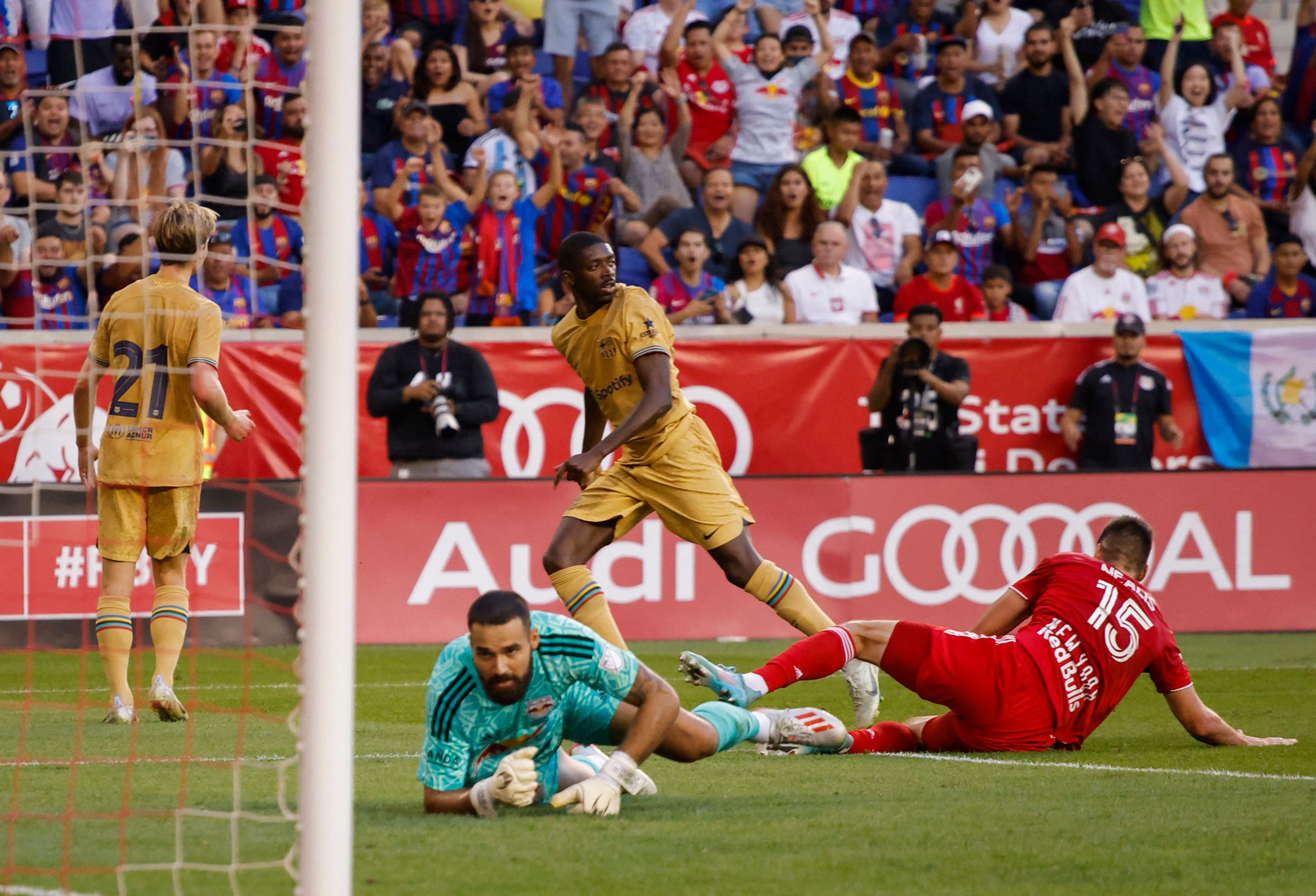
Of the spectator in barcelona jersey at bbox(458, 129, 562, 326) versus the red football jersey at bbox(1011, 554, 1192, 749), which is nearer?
the red football jersey at bbox(1011, 554, 1192, 749)

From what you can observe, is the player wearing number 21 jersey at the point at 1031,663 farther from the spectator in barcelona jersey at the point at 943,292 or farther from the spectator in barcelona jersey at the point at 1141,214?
the spectator in barcelona jersey at the point at 1141,214

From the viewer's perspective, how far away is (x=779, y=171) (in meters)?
15.2

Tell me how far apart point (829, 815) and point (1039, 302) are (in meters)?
10.4

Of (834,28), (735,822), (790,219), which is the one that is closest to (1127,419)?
(790,219)

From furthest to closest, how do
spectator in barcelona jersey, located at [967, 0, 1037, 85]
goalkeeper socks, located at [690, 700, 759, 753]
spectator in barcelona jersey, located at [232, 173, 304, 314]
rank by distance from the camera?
spectator in barcelona jersey, located at [967, 0, 1037, 85], spectator in barcelona jersey, located at [232, 173, 304, 314], goalkeeper socks, located at [690, 700, 759, 753]

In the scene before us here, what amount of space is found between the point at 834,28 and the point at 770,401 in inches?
193

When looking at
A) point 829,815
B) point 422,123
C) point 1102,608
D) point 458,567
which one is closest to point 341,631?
point 829,815

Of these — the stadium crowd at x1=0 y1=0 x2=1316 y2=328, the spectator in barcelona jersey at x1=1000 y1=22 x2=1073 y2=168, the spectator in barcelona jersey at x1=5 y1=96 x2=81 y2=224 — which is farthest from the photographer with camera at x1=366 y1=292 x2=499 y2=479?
the spectator in barcelona jersey at x1=1000 y1=22 x2=1073 y2=168

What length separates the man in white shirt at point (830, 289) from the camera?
14383 mm

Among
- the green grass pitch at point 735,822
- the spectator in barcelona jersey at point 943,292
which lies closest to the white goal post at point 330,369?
the green grass pitch at point 735,822

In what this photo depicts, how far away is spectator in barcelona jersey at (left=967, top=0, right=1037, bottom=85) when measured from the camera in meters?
16.9

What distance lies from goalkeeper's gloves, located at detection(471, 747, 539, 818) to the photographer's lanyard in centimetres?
921

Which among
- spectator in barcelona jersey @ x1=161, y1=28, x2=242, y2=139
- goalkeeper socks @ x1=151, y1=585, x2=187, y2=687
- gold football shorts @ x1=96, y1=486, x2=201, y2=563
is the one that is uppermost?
spectator in barcelona jersey @ x1=161, y1=28, x2=242, y2=139

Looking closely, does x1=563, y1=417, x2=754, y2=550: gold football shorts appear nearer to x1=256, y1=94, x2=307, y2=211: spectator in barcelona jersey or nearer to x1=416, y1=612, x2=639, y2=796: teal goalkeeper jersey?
x1=256, y1=94, x2=307, y2=211: spectator in barcelona jersey
